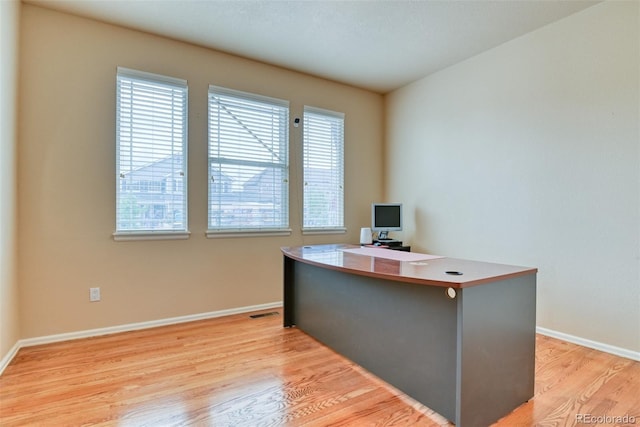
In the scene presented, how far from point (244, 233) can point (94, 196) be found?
55.4 inches

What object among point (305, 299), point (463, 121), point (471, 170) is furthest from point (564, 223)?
point (305, 299)

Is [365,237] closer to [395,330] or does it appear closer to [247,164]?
[247,164]

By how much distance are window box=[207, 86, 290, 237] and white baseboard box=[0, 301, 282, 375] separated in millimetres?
828

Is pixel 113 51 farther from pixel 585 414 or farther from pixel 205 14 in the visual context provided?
pixel 585 414

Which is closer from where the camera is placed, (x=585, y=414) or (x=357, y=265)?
(x=585, y=414)

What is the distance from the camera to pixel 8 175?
8.06 ft

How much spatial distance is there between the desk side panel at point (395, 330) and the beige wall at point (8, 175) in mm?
2256

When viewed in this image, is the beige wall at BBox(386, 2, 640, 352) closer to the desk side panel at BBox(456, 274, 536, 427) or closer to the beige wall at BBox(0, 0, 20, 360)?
the desk side panel at BBox(456, 274, 536, 427)

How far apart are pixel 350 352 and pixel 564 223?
2.13 meters

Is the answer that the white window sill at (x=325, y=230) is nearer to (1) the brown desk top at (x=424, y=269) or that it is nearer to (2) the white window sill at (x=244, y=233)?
(2) the white window sill at (x=244, y=233)

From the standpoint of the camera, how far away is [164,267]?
3.22 meters

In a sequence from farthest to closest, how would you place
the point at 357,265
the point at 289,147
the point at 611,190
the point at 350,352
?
1. the point at 289,147
2. the point at 611,190
3. the point at 350,352
4. the point at 357,265

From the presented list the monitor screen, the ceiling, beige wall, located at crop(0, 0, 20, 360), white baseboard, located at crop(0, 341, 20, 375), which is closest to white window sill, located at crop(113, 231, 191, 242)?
beige wall, located at crop(0, 0, 20, 360)

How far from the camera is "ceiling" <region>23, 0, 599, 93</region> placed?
106 inches
